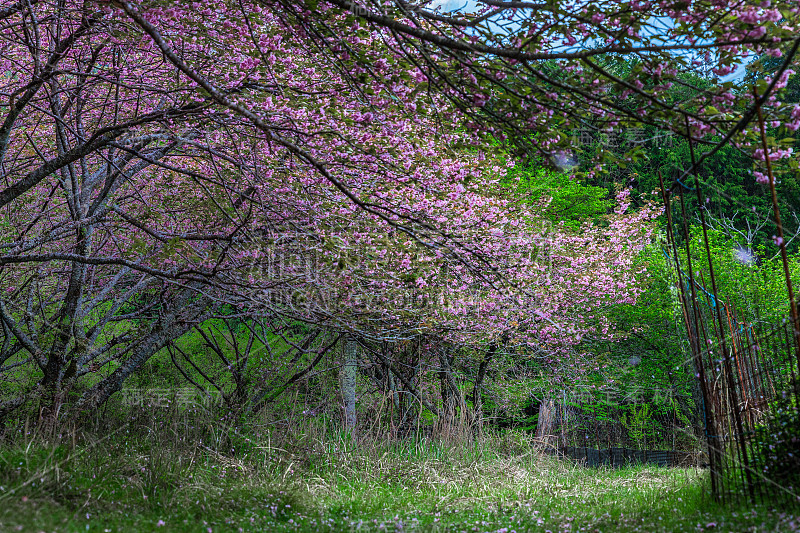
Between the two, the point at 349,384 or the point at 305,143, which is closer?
the point at 305,143

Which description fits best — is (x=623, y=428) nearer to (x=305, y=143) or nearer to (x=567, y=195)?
(x=567, y=195)

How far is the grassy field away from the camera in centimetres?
361

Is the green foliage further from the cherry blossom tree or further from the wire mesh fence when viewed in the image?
the cherry blossom tree

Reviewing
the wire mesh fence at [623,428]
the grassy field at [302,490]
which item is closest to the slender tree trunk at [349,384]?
the grassy field at [302,490]

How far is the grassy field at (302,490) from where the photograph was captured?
3609 mm

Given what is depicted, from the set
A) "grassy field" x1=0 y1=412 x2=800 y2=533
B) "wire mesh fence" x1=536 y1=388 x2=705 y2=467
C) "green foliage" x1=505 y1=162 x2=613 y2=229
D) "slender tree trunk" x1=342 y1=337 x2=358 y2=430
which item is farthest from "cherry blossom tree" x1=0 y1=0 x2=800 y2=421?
"green foliage" x1=505 y1=162 x2=613 y2=229

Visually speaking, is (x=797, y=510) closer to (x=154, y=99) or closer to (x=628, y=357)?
(x=154, y=99)

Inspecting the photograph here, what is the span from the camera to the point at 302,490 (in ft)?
17.1

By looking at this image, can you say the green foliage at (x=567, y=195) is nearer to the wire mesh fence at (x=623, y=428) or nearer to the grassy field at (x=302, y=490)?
the wire mesh fence at (x=623, y=428)

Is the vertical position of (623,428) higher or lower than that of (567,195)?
lower

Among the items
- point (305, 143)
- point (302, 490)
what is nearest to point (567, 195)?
point (305, 143)

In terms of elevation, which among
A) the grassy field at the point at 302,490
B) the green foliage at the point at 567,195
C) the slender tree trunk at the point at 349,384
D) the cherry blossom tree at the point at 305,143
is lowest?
the grassy field at the point at 302,490

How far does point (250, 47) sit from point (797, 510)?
4.96 m

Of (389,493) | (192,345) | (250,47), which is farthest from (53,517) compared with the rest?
(192,345)
